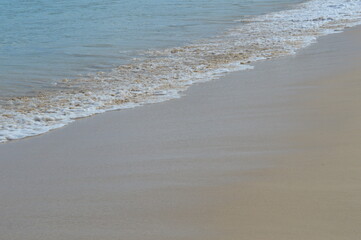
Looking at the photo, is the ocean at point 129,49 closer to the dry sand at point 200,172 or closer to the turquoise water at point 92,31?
the turquoise water at point 92,31

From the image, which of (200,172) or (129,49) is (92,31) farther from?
(200,172)

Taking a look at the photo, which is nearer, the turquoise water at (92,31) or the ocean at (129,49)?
the ocean at (129,49)

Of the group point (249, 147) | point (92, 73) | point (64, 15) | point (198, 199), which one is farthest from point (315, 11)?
point (198, 199)

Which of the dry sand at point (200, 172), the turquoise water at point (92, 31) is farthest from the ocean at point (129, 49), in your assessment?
the dry sand at point (200, 172)

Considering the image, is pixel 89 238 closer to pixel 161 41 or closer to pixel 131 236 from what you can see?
pixel 131 236

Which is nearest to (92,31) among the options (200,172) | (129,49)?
(129,49)

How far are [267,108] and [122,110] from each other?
1631 millimetres

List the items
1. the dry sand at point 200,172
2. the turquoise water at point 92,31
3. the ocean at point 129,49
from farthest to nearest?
the turquoise water at point 92,31 → the ocean at point 129,49 → the dry sand at point 200,172

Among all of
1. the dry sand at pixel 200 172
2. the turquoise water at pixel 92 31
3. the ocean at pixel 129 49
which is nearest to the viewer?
the dry sand at pixel 200 172

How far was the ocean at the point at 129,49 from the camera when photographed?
691 centimetres

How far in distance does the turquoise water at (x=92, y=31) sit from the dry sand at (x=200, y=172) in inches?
122

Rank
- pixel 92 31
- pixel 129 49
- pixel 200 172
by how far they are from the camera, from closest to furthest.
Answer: pixel 200 172
pixel 129 49
pixel 92 31

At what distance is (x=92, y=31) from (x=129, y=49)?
316 centimetres

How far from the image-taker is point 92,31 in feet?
45.5
